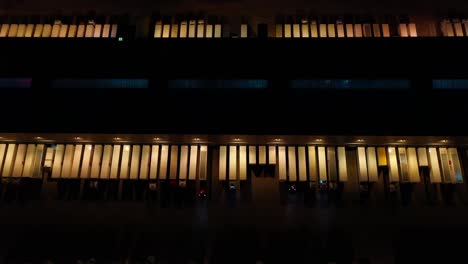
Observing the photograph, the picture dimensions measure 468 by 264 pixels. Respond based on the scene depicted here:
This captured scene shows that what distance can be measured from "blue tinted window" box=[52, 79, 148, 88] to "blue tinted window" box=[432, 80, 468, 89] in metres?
6.82

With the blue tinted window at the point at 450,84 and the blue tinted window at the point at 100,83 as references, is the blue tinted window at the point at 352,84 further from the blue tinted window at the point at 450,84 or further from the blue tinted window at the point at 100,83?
the blue tinted window at the point at 100,83

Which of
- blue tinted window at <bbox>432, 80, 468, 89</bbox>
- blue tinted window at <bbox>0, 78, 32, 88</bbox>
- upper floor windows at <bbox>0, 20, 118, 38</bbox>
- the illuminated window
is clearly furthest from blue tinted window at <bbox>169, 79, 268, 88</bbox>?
blue tinted window at <bbox>432, 80, 468, 89</bbox>

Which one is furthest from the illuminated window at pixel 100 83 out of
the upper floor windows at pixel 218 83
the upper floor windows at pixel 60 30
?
the upper floor windows at pixel 60 30

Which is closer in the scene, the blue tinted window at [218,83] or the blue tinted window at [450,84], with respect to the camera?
the blue tinted window at [450,84]

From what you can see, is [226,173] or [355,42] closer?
[226,173]

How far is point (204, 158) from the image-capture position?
291 inches

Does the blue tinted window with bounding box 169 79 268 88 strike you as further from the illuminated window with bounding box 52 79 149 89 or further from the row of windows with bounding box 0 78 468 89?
the illuminated window with bounding box 52 79 149 89

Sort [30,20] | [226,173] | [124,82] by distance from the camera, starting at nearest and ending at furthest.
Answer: [226,173] → [124,82] → [30,20]

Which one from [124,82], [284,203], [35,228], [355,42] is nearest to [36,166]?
[35,228]

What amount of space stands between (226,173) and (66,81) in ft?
14.7

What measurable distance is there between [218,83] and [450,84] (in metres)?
5.44

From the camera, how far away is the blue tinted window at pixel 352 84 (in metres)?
7.58

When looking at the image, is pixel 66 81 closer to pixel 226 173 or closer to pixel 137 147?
pixel 137 147

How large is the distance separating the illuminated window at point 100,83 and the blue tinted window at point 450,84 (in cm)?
680
